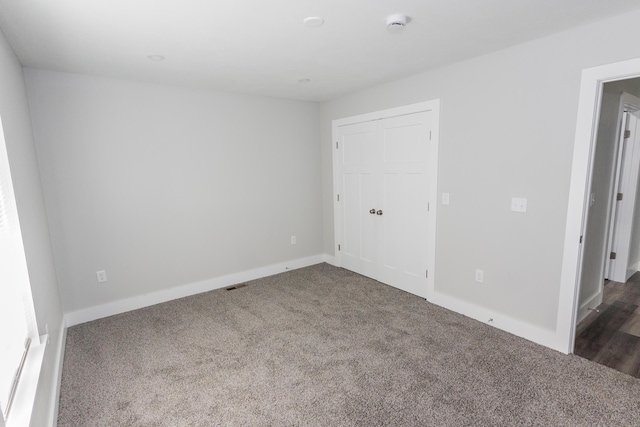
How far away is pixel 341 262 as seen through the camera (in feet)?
15.0

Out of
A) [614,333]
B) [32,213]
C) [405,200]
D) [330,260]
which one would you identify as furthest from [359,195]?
[32,213]

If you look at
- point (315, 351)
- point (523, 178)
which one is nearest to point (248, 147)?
point (315, 351)

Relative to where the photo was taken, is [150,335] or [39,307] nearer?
[39,307]

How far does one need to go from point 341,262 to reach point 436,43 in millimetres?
2956

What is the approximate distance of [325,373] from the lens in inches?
89.2

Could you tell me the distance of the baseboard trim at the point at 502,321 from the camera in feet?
8.23

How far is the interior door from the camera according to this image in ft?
11.1

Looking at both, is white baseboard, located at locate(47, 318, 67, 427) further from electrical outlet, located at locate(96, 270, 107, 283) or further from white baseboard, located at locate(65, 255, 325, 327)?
electrical outlet, located at locate(96, 270, 107, 283)

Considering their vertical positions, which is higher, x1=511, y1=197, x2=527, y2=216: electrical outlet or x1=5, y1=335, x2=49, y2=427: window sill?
x1=511, y1=197, x2=527, y2=216: electrical outlet

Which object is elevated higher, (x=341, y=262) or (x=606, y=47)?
(x=606, y=47)

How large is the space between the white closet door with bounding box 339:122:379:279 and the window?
3.13 m

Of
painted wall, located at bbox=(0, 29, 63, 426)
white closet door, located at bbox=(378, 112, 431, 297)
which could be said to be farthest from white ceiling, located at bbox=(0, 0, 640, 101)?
white closet door, located at bbox=(378, 112, 431, 297)

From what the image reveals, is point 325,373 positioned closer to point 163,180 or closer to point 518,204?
point 518,204

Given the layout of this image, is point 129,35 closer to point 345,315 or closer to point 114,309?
point 114,309
